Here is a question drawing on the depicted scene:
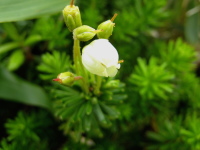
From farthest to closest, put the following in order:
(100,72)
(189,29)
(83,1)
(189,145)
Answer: (189,29)
(83,1)
(189,145)
(100,72)

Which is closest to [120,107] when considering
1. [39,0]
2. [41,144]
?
[41,144]

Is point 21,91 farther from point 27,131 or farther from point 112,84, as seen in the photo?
point 112,84

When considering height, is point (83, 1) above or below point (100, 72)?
above

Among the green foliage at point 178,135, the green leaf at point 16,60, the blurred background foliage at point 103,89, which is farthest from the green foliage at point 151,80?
the green leaf at point 16,60

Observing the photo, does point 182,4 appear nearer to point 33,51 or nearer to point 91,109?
point 33,51

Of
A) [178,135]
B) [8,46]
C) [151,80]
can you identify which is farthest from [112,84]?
[8,46]
